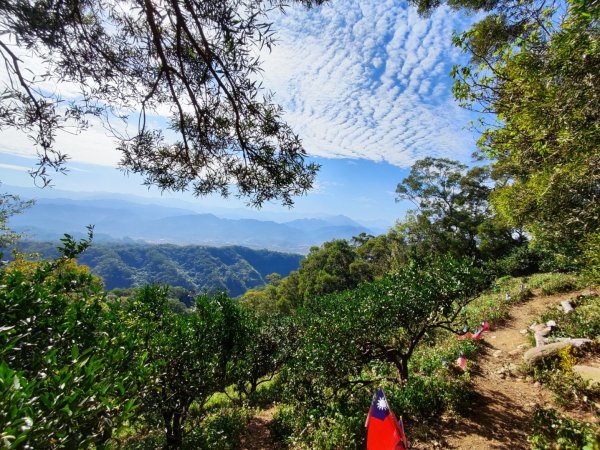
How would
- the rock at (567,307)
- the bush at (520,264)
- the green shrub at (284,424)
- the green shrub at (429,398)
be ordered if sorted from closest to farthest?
1. the green shrub at (429,398)
2. the green shrub at (284,424)
3. the rock at (567,307)
4. the bush at (520,264)

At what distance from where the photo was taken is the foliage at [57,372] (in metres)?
1.50

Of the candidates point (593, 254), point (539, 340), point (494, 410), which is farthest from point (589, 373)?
point (539, 340)

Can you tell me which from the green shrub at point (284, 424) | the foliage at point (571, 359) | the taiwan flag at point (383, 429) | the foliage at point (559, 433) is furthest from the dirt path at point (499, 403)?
the green shrub at point (284, 424)

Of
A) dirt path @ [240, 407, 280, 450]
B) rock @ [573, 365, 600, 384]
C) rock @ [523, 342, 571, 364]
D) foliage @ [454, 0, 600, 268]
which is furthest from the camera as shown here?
rock @ [523, 342, 571, 364]

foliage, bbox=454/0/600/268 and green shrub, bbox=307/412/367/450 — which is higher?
foliage, bbox=454/0/600/268

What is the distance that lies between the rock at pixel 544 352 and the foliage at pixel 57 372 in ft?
38.7

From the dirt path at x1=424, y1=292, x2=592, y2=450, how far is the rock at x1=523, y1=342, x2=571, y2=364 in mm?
665

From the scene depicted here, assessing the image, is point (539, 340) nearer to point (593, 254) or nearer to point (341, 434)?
point (593, 254)

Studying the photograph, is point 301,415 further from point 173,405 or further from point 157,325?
point 157,325

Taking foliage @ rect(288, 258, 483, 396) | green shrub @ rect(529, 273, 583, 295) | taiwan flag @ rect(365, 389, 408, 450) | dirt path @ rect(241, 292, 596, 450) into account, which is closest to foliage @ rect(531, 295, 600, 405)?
dirt path @ rect(241, 292, 596, 450)

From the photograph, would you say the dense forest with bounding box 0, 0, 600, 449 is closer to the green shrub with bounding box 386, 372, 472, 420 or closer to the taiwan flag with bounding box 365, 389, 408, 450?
the green shrub with bounding box 386, 372, 472, 420

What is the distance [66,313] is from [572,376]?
1152 cm

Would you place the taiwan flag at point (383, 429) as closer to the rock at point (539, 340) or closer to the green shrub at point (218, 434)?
the green shrub at point (218, 434)

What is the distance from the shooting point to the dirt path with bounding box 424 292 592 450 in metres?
6.68
